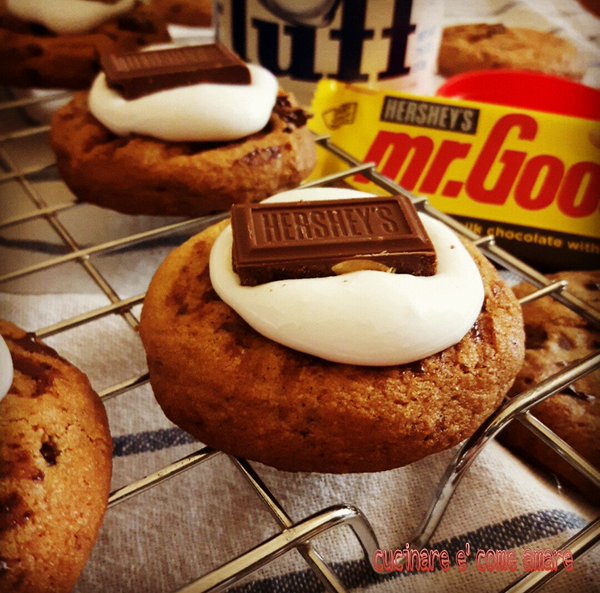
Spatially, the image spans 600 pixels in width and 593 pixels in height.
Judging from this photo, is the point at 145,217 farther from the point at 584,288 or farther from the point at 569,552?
the point at 569,552

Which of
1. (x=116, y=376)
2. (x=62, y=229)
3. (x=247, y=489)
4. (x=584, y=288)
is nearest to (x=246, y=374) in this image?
(x=247, y=489)

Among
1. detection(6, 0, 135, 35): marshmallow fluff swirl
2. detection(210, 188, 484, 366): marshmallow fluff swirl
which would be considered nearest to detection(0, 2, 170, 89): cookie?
detection(6, 0, 135, 35): marshmallow fluff swirl

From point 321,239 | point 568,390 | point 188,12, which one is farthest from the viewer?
point 188,12

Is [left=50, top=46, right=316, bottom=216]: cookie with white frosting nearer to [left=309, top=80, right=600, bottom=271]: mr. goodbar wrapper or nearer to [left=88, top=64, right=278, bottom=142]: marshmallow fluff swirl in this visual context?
[left=88, top=64, right=278, bottom=142]: marshmallow fluff swirl

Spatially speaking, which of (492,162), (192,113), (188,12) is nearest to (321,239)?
(192,113)

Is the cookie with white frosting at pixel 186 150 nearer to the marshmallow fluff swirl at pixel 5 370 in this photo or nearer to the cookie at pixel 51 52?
the cookie at pixel 51 52

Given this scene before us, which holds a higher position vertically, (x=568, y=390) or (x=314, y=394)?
(x=314, y=394)

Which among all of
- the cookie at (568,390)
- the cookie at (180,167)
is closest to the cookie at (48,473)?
the cookie at (180,167)

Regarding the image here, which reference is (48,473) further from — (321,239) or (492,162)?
(492,162)
